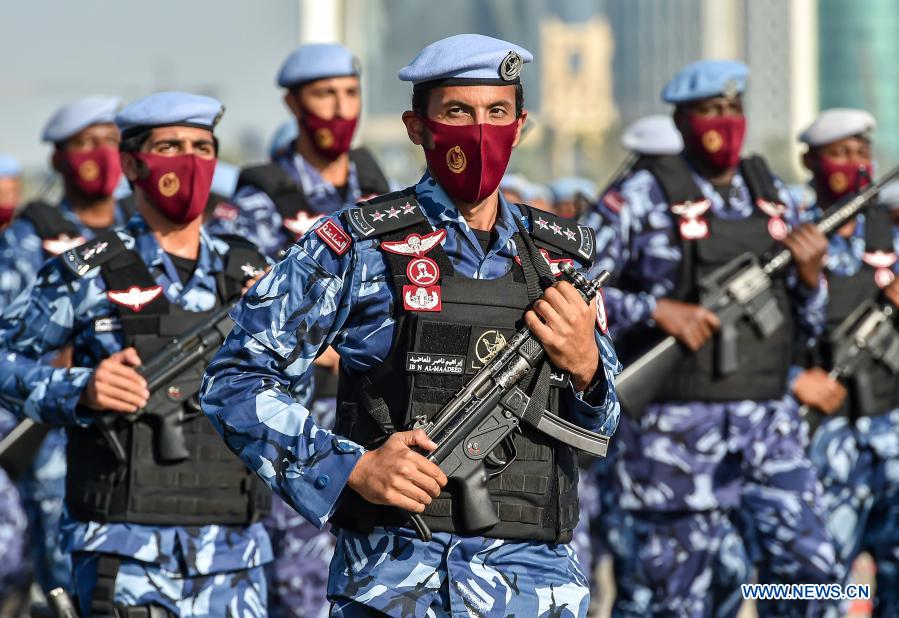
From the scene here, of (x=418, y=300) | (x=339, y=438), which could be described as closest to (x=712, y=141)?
(x=418, y=300)

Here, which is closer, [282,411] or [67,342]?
[282,411]

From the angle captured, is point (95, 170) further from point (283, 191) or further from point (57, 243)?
point (283, 191)


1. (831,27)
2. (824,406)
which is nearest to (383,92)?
(831,27)

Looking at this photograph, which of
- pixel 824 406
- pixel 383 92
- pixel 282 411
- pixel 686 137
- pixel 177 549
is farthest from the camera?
pixel 383 92

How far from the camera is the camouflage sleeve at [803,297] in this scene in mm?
7789

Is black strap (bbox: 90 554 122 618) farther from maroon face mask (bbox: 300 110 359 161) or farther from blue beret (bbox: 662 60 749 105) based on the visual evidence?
A: blue beret (bbox: 662 60 749 105)

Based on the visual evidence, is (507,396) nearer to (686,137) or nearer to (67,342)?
(67,342)

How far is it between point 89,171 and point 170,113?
2968 millimetres

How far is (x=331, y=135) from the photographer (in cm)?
772

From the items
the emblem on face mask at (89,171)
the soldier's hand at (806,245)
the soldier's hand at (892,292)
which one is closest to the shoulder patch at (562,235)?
the soldier's hand at (806,245)

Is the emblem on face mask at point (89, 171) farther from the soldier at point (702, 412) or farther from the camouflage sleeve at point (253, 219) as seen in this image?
the soldier at point (702, 412)

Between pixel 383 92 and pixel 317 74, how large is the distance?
13940 centimetres

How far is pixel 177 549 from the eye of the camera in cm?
561

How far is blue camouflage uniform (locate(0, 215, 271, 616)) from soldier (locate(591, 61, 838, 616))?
2307 millimetres
